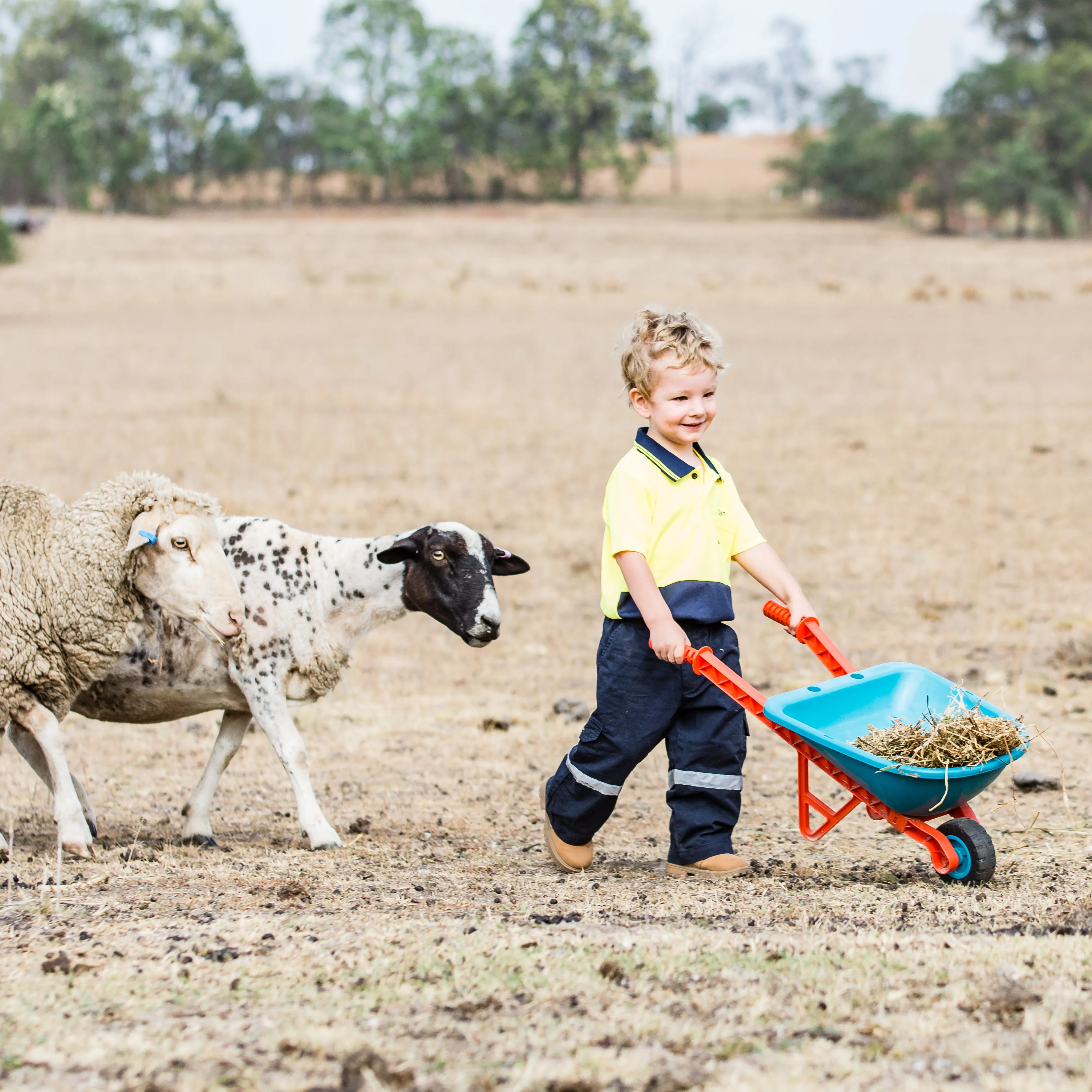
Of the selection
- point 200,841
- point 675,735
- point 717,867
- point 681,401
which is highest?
point 681,401

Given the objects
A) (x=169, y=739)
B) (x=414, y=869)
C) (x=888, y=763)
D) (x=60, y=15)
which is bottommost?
(x=169, y=739)

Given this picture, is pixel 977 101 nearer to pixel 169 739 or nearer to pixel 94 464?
pixel 94 464

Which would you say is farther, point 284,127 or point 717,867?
point 284,127

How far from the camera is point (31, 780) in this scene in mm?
6867

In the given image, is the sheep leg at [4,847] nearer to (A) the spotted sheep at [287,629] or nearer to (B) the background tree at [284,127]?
(A) the spotted sheep at [287,629]

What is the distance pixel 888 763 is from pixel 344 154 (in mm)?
83455

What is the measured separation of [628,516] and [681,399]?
469mm

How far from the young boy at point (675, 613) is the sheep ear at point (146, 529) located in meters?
1.87

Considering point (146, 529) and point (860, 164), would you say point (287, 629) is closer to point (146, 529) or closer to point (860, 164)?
point (146, 529)

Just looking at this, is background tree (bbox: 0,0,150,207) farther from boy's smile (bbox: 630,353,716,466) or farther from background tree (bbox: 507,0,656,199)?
boy's smile (bbox: 630,353,716,466)

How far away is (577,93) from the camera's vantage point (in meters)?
79.9

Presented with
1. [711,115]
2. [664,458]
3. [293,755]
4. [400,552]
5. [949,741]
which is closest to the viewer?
[949,741]

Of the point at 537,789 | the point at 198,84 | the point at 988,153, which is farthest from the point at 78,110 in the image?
the point at 537,789

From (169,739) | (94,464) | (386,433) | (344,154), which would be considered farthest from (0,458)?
(344,154)
